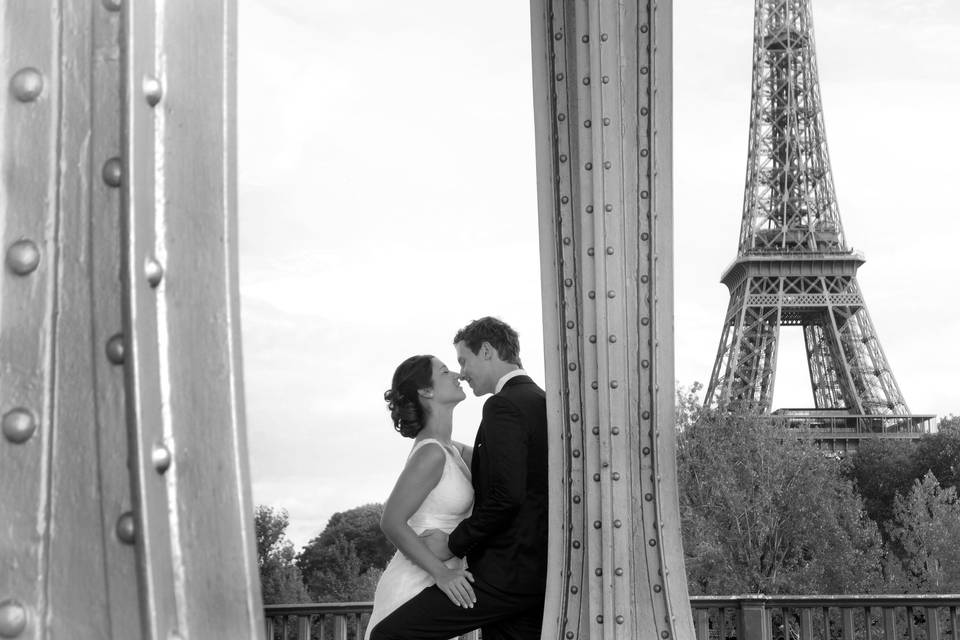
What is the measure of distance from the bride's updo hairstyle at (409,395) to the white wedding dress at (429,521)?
0.20ft

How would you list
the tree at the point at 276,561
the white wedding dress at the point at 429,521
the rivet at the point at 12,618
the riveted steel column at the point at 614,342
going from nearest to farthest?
the rivet at the point at 12,618 → the riveted steel column at the point at 614,342 → the white wedding dress at the point at 429,521 → the tree at the point at 276,561

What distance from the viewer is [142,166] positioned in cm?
59

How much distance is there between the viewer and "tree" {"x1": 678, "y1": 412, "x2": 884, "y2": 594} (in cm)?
2069

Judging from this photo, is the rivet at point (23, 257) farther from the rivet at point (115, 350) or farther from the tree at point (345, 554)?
the tree at point (345, 554)

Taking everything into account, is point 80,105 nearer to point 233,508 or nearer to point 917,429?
point 233,508

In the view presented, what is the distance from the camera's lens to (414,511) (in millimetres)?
2729

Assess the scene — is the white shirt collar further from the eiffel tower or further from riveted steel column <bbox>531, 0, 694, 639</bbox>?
the eiffel tower

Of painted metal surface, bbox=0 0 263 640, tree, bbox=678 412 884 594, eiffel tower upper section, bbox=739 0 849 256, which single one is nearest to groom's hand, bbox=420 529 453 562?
painted metal surface, bbox=0 0 263 640

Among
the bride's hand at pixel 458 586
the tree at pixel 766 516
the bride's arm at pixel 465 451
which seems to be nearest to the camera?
the bride's hand at pixel 458 586

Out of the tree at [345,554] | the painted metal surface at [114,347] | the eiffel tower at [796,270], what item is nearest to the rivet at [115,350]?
the painted metal surface at [114,347]

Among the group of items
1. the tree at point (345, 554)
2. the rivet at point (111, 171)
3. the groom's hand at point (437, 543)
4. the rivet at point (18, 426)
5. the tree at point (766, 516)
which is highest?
the rivet at point (111, 171)

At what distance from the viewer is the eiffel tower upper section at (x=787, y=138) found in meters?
35.5

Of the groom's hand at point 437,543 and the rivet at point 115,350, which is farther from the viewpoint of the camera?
the groom's hand at point 437,543

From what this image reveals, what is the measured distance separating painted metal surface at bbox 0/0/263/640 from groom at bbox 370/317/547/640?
1.96m
